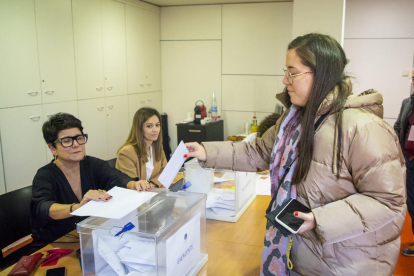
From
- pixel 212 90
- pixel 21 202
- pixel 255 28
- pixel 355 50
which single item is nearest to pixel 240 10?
pixel 255 28

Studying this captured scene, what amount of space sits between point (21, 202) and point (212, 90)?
151 inches

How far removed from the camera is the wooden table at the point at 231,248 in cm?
151

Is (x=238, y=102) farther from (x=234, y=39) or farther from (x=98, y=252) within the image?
(x=98, y=252)

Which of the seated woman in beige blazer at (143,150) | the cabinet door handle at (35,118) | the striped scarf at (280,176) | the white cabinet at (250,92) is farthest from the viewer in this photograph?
the white cabinet at (250,92)

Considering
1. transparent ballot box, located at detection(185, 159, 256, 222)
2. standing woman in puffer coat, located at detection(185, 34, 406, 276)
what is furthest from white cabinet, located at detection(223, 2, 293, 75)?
standing woman in puffer coat, located at detection(185, 34, 406, 276)

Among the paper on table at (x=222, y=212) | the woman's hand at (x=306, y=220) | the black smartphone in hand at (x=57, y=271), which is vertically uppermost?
the woman's hand at (x=306, y=220)

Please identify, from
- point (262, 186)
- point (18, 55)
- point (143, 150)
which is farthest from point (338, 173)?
point (18, 55)

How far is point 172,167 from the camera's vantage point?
1.50 meters

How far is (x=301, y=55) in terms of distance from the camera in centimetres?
123

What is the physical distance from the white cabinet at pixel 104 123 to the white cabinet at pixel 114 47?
0.53ft

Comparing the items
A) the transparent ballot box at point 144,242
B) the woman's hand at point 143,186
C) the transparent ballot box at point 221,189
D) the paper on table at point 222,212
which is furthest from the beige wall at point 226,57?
the transparent ballot box at point 144,242

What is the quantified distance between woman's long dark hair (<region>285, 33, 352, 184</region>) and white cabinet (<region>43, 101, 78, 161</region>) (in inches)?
117

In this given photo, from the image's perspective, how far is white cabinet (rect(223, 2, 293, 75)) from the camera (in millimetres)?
4963

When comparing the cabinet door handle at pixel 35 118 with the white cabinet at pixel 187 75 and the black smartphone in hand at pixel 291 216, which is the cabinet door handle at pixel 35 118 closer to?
Answer: the white cabinet at pixel 187 75
